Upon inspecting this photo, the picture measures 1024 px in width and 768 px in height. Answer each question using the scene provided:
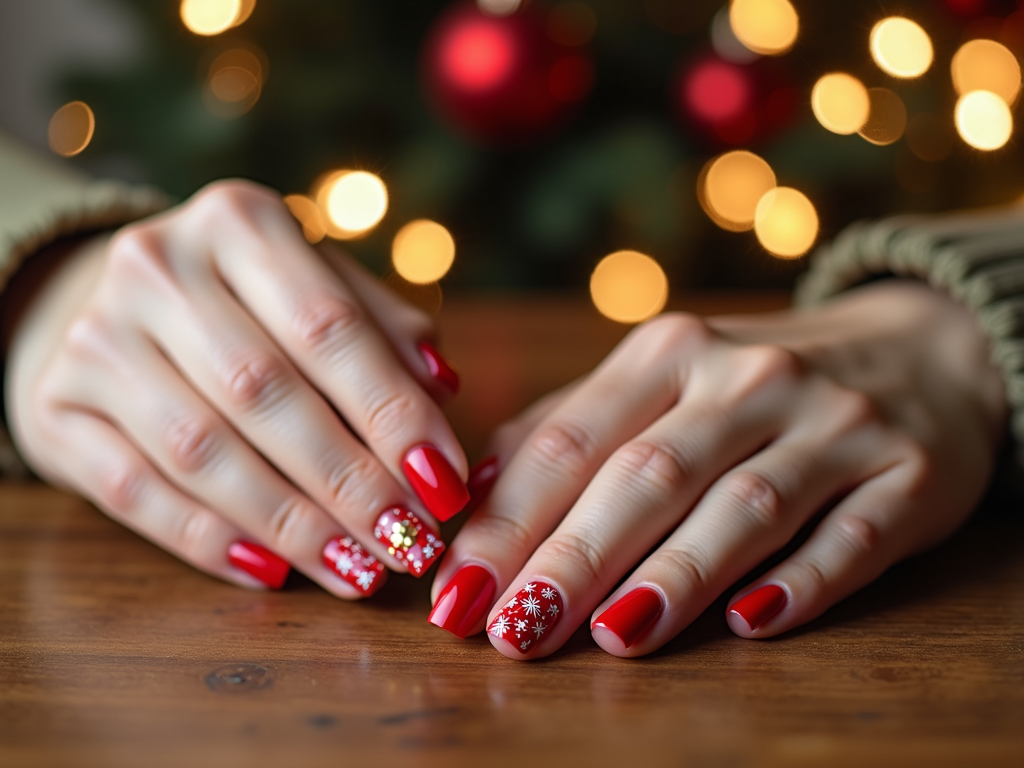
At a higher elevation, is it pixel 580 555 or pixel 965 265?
pixel 965 265

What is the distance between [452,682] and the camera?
1.35ft

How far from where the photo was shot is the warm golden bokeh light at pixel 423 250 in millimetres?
1789

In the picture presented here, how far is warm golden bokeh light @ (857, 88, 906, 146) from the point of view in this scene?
1.60 m

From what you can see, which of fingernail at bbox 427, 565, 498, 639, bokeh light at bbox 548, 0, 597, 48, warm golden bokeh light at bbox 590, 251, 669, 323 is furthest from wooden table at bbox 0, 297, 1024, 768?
warm golden bokeh light at bbox 590, 251, 669, 323

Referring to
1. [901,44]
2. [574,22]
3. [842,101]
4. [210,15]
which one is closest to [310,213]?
[210,15]

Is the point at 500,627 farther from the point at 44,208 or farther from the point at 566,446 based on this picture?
the point at 44,208

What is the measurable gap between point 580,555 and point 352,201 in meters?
1.41

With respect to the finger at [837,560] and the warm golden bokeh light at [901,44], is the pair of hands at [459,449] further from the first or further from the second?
the warm golden bokeh light at [901,44]

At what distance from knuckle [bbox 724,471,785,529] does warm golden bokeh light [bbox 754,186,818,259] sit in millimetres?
1334

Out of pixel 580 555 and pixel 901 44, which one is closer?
pixel 580 555

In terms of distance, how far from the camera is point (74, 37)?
8.32 feet

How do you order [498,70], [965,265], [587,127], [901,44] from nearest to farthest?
1. [965,265]
2. [498,70]
3. [901,44]
4. [587,127]

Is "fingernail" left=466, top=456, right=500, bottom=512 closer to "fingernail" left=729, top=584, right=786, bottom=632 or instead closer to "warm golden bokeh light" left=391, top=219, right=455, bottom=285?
"fingernail" left=729, top=584, right=786, bottom=632

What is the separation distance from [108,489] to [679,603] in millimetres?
373
